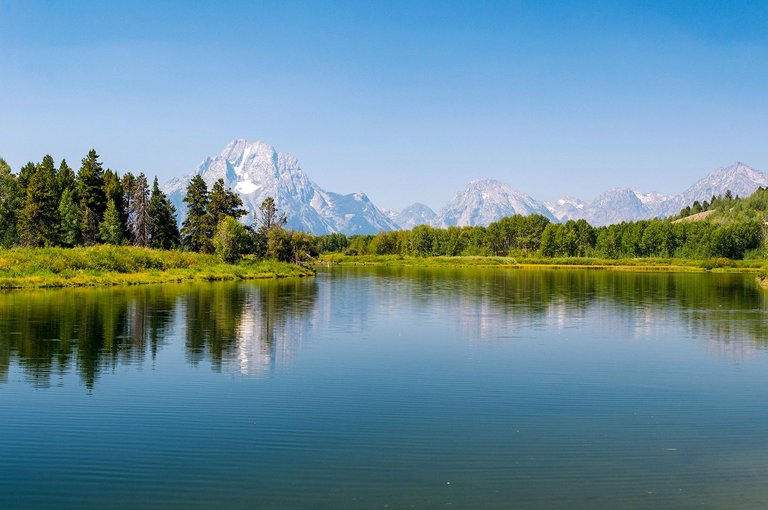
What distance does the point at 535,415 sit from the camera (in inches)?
827

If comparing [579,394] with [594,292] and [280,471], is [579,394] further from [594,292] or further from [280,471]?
[594,292]

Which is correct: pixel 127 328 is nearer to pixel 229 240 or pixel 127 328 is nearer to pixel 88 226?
pixel 229 240

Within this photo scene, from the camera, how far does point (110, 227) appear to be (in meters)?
106

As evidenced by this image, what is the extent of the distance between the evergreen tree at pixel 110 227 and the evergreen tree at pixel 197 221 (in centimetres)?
2119

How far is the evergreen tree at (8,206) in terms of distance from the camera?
4080 inches

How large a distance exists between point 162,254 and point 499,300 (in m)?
56.4

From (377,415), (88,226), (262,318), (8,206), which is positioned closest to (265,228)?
(88,226)

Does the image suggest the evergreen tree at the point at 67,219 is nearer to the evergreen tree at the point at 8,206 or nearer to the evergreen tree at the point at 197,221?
the evergreen tree at the point at 8,206

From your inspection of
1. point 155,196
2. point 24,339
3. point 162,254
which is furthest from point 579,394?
→ point 155,196

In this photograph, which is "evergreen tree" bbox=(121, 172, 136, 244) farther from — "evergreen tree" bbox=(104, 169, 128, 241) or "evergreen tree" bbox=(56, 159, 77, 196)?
"evergreen tree" bbox=(56, 159, 77, 196)

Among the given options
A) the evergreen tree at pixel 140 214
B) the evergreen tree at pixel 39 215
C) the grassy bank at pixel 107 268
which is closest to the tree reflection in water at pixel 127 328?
the grassy bank at pixel 107 268

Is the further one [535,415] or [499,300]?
[499,300]

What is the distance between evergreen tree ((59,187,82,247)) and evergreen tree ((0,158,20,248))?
783 cm

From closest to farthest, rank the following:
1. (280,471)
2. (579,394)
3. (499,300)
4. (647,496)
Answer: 1. (647,496)
2. (280,471)
3. (579,394)
4. (499,300)
